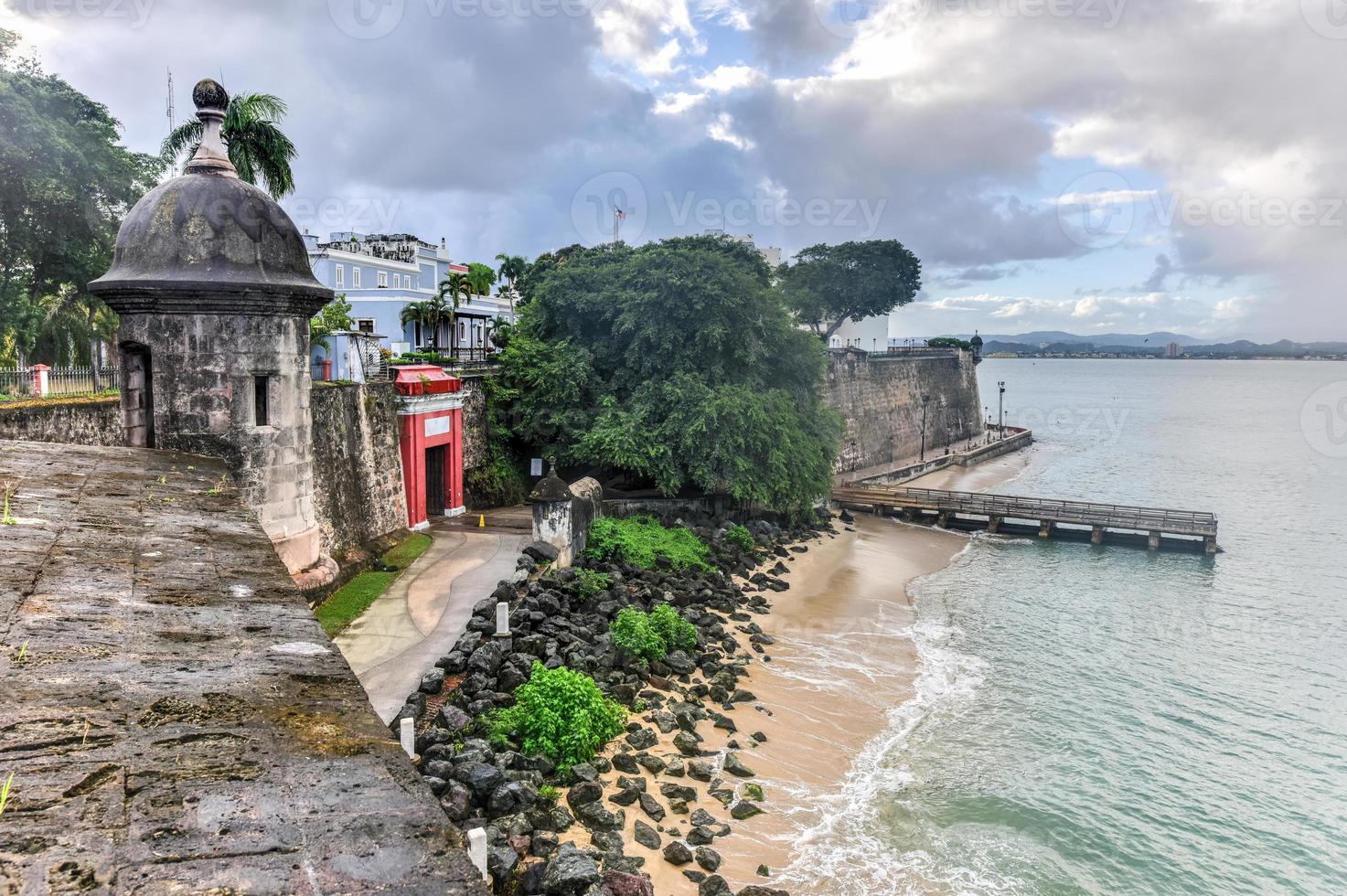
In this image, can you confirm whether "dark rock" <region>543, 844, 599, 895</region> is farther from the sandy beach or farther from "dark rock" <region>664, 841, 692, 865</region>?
"dark rock" <region>664, 841, 692, 865</region>

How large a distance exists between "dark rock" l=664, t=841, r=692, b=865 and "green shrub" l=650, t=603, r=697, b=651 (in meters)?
7.32

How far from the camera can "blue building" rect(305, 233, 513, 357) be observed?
151ft

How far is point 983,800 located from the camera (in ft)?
49.6

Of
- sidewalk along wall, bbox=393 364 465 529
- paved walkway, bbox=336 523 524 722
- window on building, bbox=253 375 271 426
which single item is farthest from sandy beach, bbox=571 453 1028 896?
sidewalk along wall, bbox=393 364 465 529

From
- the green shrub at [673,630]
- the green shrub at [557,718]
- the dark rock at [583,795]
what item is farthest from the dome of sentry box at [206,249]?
the green shrub at [673,630]

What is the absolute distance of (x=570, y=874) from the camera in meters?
10.4

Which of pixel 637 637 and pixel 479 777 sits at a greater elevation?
pixel 637 637

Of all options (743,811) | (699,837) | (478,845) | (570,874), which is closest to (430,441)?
(743,811)

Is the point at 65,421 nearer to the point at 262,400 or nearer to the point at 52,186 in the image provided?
the point at 262,400

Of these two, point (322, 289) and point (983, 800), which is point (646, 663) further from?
point (322, 289)

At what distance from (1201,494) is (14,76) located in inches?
2319

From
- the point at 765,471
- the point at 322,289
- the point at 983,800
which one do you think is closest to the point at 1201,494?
the point at 765,471

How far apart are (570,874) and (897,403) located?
180ft

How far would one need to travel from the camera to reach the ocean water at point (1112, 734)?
44.6ft
